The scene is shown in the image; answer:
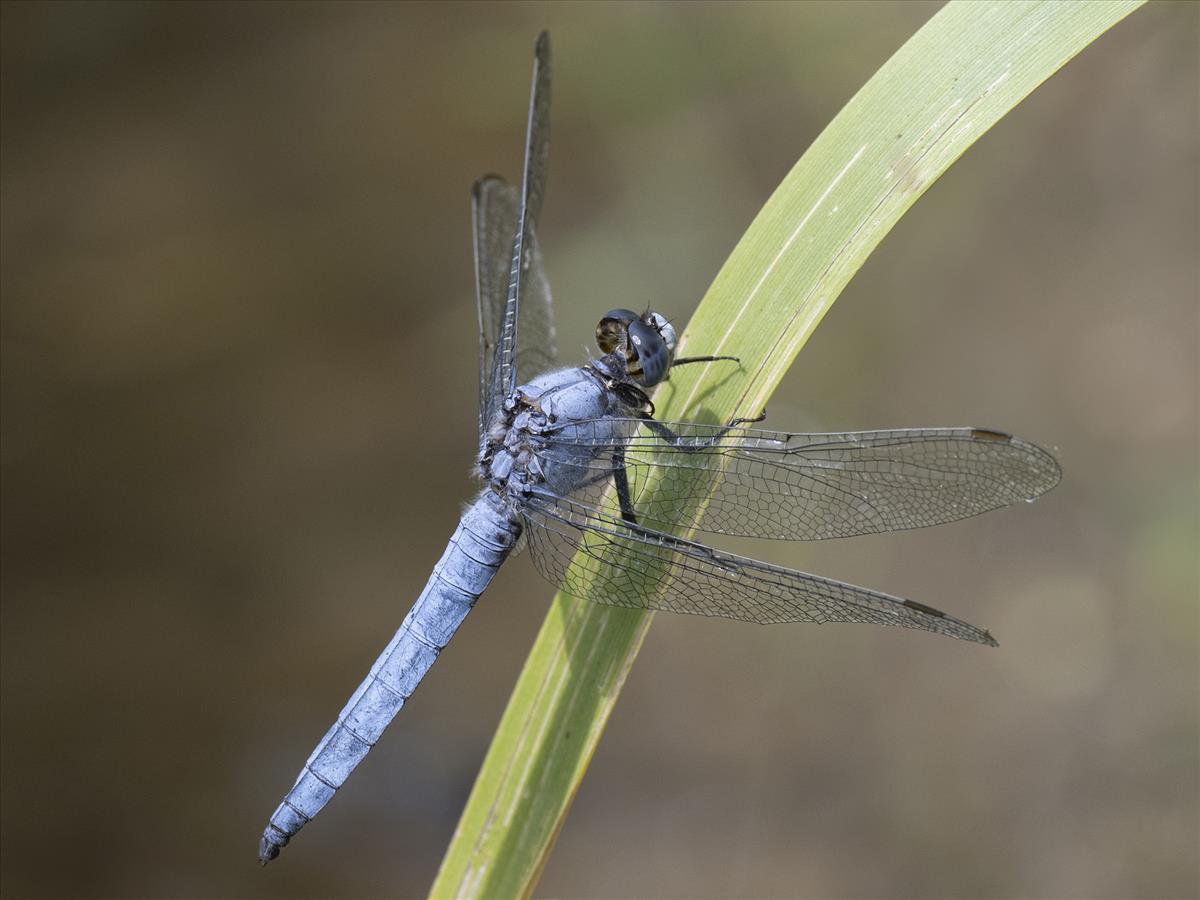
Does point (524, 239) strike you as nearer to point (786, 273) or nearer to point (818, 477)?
point (786, 273)

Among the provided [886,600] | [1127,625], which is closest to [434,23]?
[886,600]

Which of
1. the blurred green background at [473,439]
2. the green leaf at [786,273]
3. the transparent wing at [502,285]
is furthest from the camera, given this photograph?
the blurred green background at [473,439]

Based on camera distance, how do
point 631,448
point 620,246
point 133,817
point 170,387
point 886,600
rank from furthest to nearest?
point 620,246
point 170,387
point 133,817
point 631,448
point 886,600

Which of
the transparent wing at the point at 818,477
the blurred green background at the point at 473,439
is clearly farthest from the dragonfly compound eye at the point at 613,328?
the blurred green background at the point at 473,439

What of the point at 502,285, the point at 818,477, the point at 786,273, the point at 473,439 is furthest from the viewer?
the point at 473,439

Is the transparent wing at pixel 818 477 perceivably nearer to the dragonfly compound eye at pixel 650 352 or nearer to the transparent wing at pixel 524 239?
the dragonfly compound eye at pixel 650 352

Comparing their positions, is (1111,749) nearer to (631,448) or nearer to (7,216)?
(631,448)

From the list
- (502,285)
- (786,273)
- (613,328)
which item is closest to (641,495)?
(613,328)
